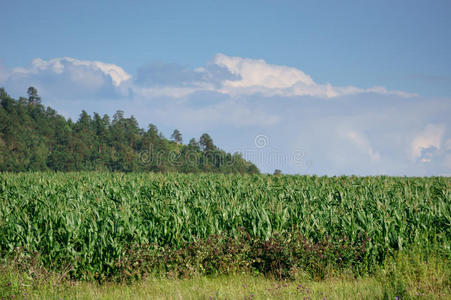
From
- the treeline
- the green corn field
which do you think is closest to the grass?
the green corn field

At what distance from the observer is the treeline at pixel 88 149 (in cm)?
8169

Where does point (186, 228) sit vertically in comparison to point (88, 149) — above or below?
below

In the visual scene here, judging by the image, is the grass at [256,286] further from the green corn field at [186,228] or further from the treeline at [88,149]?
the treeline at [88,149]

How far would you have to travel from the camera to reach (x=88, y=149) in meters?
88.4

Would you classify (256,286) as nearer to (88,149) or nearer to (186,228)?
(186,228)

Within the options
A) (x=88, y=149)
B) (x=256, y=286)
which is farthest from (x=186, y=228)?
(x=88, y=149)

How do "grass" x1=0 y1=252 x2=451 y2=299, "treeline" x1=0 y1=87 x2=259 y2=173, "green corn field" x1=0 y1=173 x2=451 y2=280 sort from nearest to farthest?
"grass" x1=0 y1=252 x2=451 y2=299 → "green corn field" x1=0 y1=173 x2=451 y2=280 → "treeline" x1=0 y1=87 x2=259 y2=173

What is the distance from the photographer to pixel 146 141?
94062 millimetres

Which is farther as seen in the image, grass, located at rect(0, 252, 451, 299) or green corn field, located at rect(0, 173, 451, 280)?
green corn field, located at rect(0, 173, 451, 280)

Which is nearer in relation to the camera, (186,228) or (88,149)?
(186,228)

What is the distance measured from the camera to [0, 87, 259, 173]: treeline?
8169cm

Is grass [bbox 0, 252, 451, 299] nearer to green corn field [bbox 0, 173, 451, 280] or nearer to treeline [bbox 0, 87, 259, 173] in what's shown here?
green corn field [bbox 0, 173, 451, 280]

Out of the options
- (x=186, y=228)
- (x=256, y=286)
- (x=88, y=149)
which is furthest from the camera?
(x=88, y=149)

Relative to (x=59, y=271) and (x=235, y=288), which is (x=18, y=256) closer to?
(x=59, y=271)
